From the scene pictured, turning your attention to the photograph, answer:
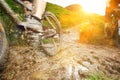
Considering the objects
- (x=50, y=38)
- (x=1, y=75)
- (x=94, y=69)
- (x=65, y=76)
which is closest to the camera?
(x=1, y=75)

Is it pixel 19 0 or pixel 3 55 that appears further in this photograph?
pixel 19 0

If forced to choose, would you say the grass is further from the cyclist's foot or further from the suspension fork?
the suspension fork

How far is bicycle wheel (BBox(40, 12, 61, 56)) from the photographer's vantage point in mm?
6742

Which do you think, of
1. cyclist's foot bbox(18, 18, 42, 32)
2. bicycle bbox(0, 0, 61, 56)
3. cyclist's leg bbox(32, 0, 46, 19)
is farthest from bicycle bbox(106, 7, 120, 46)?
cyclist's foot bbox(18, 18, 42, 32)

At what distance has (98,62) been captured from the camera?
7207mm

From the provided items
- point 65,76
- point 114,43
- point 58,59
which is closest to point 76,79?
point 65,76

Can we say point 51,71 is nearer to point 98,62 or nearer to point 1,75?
point 1,75

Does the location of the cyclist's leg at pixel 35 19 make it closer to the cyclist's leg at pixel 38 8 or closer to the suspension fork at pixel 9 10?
the cyclist's leg at pixel 38 8

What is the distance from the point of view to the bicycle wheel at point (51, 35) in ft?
22.1

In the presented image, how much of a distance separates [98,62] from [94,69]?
2.76 feet

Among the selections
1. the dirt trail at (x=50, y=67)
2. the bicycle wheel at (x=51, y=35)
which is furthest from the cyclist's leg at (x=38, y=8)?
the bicycle wheel at (x=51, y=35)

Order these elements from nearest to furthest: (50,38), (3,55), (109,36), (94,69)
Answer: (3,55), (94,69), (50,38), (109,36)

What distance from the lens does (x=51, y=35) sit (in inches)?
267

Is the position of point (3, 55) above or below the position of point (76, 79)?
above
